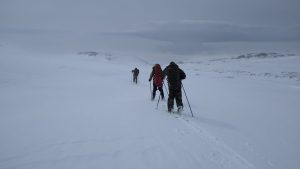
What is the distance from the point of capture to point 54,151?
17.9ft

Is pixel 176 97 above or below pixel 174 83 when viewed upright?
below

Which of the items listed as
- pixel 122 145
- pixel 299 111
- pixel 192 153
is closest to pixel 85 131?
pixel 122 145

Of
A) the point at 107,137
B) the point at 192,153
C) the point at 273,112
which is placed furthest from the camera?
the point at 273,112

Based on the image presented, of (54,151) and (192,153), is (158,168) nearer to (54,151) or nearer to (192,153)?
(192,153)

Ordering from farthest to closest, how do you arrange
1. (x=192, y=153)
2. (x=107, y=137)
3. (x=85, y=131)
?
(x=85, y=131) < (x=107, y=137) < (x=192, y=153)

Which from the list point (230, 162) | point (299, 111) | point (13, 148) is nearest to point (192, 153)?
point (230, 162)

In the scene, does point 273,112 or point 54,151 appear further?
point 273,112

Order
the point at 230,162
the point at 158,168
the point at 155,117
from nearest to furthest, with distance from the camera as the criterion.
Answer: the point at 158,168
the point at 230,162
the point at 155,117

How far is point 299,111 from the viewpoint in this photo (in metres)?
11.8

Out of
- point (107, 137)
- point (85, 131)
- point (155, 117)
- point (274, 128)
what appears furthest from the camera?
point (155, 117)

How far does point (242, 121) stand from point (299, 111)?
168 inches

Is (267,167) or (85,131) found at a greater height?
(85,131)

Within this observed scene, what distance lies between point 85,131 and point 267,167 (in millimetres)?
4246

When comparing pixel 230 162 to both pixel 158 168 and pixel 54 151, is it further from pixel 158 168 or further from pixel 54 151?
pixel 54 151
